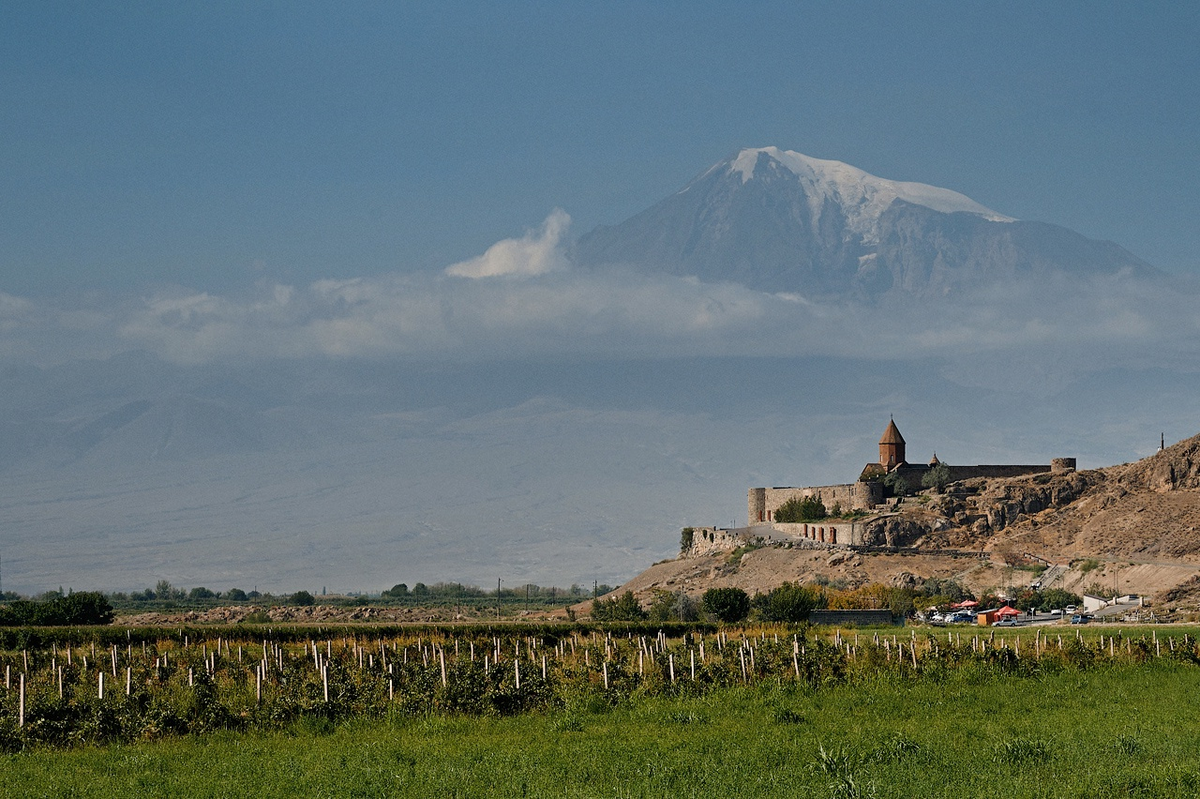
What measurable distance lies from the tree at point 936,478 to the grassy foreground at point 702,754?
253ft

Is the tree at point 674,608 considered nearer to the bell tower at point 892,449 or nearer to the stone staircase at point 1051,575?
the stone staircase at point 1051,575

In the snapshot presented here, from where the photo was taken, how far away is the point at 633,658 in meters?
35.2

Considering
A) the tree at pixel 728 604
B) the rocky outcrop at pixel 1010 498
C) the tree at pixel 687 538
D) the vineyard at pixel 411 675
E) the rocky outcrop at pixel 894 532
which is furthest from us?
the tree at pixel 687 538

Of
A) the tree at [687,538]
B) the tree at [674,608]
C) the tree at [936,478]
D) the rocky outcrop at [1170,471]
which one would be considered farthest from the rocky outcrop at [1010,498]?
the tree at [674,608]

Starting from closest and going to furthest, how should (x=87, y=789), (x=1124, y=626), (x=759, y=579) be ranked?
(x=87, y=789)
(x=1124, y=626)
(x=759, y=579)

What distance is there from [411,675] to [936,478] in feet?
265

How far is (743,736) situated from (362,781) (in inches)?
275

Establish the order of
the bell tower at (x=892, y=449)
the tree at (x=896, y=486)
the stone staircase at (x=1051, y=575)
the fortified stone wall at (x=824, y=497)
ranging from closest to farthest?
1. the stone staircase at (x=1051, y=575)
2. the fortified stone wall at (x=824, y=497)
3. the tree at (x=896, y=486)
4. the bell tower at (x=892, y=449)

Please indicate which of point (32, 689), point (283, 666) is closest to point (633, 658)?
point (283, 666)

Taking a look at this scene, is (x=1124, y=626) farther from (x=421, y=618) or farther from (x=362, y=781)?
(x=362, y=781)

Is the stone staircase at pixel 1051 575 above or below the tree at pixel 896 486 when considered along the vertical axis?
below

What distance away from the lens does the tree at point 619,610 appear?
235ft

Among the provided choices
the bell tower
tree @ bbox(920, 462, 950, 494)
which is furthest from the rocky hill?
the bell tower

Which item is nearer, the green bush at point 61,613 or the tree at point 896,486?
the green bush at point 61,613
